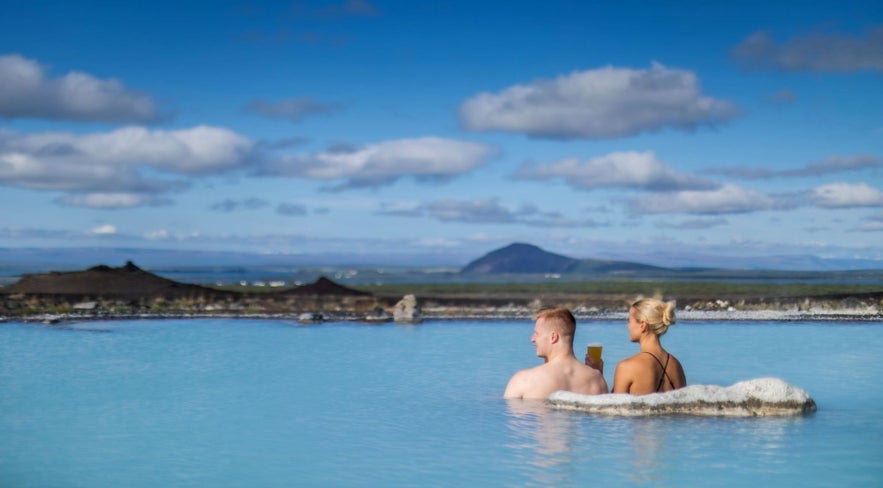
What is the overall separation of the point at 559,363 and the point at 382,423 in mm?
1874

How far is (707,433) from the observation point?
26.7 feet

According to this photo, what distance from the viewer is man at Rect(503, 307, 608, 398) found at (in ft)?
29.5

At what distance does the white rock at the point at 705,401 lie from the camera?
8781 mm

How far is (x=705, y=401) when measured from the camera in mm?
8820

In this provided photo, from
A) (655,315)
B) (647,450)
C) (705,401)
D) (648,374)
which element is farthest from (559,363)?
(647,450)

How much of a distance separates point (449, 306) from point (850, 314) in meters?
11.1

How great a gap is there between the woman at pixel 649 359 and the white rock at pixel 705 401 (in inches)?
7.4

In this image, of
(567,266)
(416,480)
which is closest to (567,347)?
(416,480)

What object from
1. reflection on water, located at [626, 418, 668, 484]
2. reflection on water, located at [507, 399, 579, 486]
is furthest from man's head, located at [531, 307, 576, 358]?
reflection on water, located at [626, 418, 668, 484]

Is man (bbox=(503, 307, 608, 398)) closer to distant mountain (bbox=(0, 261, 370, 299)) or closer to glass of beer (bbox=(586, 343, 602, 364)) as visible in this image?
glass of beer (bbox=(586, 343, 602, 364))

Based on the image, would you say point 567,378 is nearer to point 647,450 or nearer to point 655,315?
point 655,315

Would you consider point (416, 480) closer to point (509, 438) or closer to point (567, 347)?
point (509, 438)

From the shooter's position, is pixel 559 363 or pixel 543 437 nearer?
pixel 543 437

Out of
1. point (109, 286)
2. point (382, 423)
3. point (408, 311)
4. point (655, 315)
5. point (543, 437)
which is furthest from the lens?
point (109, 286)
